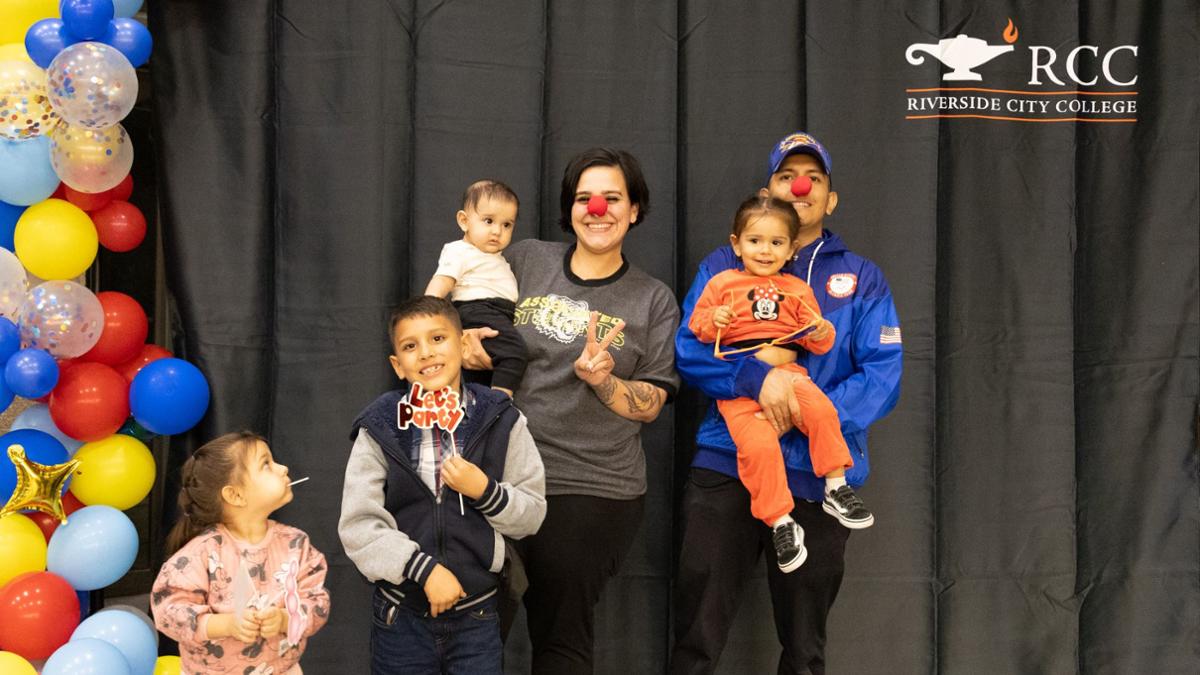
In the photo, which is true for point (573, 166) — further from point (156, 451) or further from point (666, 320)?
point (156, 451)

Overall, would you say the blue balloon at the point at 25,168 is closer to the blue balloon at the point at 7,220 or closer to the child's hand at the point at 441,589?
the blue balloon at the point at 7,220

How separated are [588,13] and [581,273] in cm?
96

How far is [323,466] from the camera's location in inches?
120

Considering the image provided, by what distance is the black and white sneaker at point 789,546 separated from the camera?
2.42m

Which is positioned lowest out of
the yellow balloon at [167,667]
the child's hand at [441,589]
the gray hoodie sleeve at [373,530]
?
the yellow balloon at [167,667]

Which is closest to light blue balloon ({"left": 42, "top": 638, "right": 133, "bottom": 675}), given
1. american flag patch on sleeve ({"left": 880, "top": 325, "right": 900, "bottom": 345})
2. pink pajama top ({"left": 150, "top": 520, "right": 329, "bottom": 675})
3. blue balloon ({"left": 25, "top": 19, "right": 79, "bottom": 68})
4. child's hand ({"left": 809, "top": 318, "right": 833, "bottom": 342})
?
pink pajama top ({"left": 150, "top": 520, "right": 329, "bottom": 675})

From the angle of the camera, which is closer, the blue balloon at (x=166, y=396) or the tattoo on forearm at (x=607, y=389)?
the tattoo on forearm at (x=607, y=389)

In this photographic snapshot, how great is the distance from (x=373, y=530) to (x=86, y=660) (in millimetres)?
860

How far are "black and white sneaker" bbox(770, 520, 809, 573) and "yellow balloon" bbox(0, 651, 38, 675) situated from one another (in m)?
1.83

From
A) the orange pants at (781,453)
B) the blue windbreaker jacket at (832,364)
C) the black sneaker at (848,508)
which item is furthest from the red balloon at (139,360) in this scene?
the black sneaker at (848,508)

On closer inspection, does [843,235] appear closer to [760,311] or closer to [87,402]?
[760,311]

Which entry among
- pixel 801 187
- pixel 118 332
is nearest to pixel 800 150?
pixel 801 187

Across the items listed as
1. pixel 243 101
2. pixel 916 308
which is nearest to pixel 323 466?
pixel 243 101

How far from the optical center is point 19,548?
2619 millimetres
